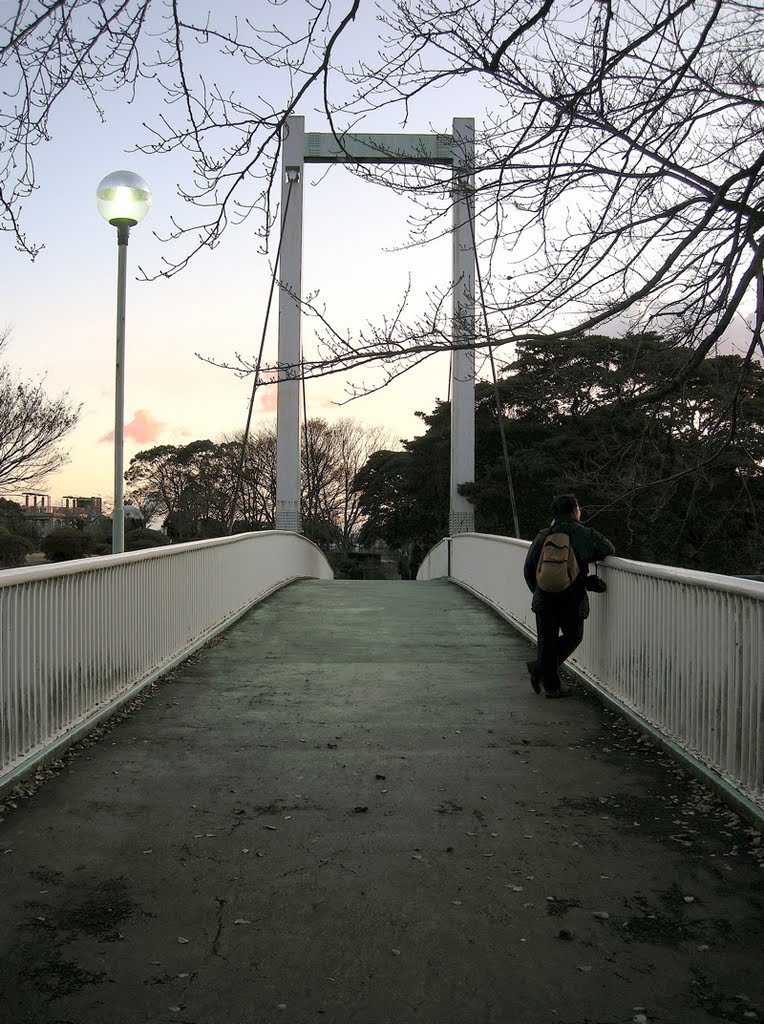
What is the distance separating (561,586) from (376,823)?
2.99m

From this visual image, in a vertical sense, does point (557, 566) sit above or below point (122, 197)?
below

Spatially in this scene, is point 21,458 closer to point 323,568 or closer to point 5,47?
point 323,568


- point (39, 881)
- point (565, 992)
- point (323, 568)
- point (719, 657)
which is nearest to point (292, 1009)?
point (565, 992)

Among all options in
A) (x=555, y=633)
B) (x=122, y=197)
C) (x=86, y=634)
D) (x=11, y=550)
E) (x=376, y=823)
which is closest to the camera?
(x=376, y=823)

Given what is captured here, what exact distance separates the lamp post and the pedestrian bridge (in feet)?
4.97

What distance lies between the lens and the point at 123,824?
4000 mm

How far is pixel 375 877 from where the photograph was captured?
11.2 feet

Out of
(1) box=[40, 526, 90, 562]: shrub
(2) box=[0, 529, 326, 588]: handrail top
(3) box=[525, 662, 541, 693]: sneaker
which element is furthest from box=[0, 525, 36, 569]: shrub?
(3) box=[525, 662, 541, 693]: sneaker

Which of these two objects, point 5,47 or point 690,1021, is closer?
point 690,1021

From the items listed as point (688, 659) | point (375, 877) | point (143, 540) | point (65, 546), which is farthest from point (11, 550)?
point (375, 877)

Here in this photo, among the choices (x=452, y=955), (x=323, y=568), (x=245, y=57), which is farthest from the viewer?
(x=323, y=568)

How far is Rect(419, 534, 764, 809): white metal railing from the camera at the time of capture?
4121 mm

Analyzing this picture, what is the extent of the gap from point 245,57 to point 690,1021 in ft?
14.7

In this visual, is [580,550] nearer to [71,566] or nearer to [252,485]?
[71,566]
